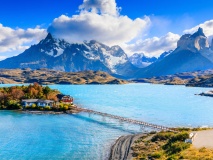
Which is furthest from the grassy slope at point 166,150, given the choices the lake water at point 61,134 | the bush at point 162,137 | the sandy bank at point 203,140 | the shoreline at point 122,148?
the lake water at point 61,134

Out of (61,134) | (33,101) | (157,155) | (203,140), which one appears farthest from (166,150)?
(33,101)

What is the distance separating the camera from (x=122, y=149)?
6419cm

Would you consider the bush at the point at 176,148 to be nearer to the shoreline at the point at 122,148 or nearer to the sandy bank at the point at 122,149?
the shoreline at the point at 122,148

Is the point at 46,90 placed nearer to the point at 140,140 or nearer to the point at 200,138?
the point at 140,140

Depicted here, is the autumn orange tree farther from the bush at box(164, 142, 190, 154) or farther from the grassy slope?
the bush at box(164, 142, 190, 154)

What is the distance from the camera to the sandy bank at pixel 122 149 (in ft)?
193

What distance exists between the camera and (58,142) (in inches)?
2884

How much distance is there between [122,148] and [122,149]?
0.81 meters

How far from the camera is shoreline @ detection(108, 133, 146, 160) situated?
193ft

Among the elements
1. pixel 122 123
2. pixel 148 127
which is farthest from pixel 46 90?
pixel 148 127

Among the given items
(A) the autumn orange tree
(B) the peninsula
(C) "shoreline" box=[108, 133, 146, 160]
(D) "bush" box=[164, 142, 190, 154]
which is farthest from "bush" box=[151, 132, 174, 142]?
(A) the autumn orange tree

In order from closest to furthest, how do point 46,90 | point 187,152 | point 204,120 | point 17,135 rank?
point 187,152
point 17,135
point 204,120
point 46,90

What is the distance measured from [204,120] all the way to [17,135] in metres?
71.6

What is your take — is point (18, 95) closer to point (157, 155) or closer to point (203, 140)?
point (203, 140)
